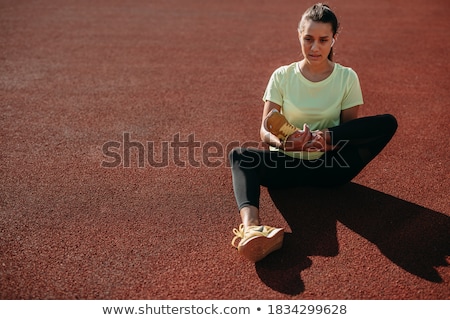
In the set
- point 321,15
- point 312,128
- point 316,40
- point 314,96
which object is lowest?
point 312,128

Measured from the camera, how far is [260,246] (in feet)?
8.89

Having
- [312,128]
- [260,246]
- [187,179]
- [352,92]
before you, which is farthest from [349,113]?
[187,179]

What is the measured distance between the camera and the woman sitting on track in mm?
3008

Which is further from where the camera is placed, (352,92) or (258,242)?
(352,92)

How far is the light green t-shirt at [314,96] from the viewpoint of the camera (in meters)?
3.18

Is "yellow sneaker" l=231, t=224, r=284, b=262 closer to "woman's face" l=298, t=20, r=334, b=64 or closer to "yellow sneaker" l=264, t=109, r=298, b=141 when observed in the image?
"yellow sneaker" l=264, t=109, r=298, b=141

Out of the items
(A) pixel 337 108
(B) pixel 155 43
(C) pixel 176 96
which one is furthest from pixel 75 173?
(B) pixel 155 43

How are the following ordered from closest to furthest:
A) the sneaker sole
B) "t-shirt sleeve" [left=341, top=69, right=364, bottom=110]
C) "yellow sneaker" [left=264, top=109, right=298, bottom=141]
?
the sneaker sole, "yellow sneaker" [left=264, top=109, right=298, bottom=141], "t-shirt sleeve" [left=341, top=69, right=364, bottom=110]

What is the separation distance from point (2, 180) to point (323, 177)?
8.22ft

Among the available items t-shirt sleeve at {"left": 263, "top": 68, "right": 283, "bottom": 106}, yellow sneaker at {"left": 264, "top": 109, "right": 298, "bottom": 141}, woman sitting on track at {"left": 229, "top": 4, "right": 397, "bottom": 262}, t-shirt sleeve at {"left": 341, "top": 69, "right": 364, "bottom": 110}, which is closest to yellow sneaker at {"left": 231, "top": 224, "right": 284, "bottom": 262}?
woman sitting on track at {"left": 229, "top": 4, "right": 397, "bottom": 262}

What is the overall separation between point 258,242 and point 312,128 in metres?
1.02

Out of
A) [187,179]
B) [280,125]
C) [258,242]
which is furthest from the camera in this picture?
[187,179]

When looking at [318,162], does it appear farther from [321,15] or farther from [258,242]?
[321,15]
